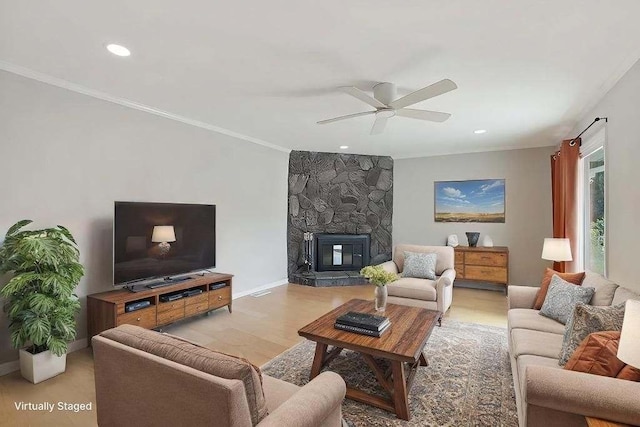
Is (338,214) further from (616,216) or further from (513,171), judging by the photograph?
(616,216)

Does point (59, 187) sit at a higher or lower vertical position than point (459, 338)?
higher

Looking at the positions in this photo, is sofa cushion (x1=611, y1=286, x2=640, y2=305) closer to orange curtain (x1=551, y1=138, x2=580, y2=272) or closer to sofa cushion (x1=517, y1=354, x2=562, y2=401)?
sofa cushion (x1=517, y1=354, x2=562, y2=401)

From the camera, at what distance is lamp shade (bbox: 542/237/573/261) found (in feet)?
11.4

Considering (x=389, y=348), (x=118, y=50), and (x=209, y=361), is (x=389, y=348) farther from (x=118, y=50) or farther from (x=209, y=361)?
(x=118, y=50)

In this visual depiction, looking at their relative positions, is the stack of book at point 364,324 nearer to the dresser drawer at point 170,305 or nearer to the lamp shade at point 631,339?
the lamp shade at point 631,339

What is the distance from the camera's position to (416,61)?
2.53 meters

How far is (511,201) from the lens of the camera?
570 cm

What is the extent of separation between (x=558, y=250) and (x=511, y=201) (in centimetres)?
242

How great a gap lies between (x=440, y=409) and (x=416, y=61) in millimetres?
2616

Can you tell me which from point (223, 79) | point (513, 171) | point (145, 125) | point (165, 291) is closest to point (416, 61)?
point (223, 79)

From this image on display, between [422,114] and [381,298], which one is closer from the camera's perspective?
[381,298]

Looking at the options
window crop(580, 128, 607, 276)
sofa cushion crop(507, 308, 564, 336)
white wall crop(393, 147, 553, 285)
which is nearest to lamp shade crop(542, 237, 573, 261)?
window crop(580, 128, 607, 276)

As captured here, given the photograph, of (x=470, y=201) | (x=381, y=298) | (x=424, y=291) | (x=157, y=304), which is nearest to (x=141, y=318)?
(x=157, y=304)

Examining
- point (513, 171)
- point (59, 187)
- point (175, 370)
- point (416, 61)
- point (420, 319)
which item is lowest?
point (420, 319)
